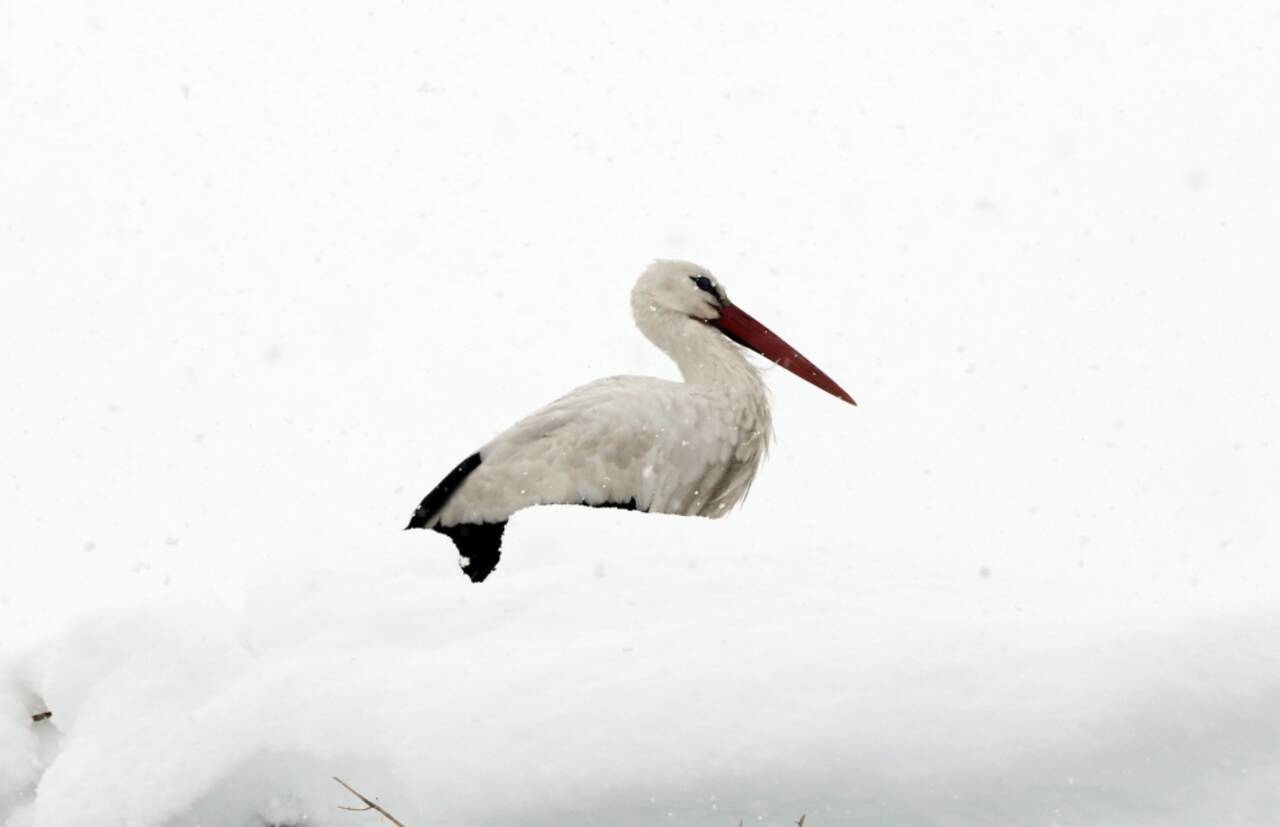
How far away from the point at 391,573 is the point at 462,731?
1.57 feet

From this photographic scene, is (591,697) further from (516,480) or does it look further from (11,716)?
(516,480)

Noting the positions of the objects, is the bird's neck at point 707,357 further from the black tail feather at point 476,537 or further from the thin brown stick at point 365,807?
the thin brown stick at point 365,807

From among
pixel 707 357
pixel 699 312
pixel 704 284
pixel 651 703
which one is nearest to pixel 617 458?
pixel 707 357

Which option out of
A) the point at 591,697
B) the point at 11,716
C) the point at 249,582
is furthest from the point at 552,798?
the point at 11,716

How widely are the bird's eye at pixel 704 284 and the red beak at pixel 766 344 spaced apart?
72 millimetres

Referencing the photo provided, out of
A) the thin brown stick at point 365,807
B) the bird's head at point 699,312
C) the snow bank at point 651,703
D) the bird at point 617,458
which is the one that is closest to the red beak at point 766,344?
the bird's head at point 699,312

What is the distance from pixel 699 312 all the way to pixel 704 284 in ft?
0.42

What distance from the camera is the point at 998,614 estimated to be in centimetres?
214

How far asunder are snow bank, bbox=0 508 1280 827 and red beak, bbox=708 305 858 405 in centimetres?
313

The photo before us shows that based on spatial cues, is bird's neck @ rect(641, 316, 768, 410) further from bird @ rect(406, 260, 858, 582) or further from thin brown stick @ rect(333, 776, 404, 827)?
thin brown stick @ rect(333, 776, 404, 827)

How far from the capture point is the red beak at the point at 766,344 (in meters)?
5.35

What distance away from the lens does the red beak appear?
5348 mm

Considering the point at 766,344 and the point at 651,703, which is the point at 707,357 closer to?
the point at 766,344

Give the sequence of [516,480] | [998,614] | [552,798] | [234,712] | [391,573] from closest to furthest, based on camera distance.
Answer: [552,798], [234,712], [998,614], [391,573], [516,480]
